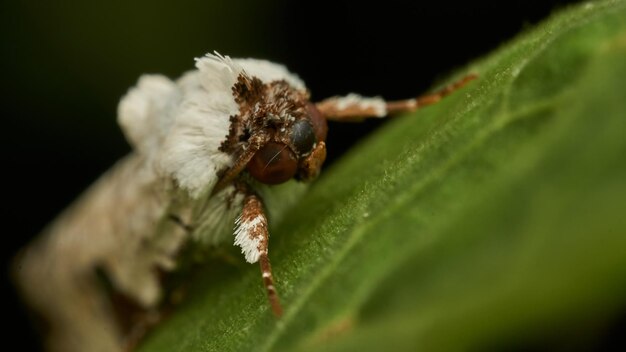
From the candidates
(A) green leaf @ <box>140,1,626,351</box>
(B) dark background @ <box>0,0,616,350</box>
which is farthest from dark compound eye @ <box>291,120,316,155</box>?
(B) dark background @ <box>0,0,616,350</box>

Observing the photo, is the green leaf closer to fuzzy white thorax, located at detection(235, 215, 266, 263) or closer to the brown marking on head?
fuzzy white thorax, located at detection(235, 215, 266, 263)

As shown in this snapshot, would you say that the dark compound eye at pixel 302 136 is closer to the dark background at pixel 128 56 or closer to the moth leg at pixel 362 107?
the moth leg at pixel 362 107

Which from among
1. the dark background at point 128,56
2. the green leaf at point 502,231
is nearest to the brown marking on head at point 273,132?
the green leaf at point 502,231

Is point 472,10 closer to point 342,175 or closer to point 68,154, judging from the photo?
point 342,175

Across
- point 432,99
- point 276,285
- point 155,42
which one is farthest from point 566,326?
point 155,42

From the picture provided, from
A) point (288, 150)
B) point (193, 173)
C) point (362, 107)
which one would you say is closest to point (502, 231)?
point (288, 150)

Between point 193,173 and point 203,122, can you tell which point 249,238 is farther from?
point 203,122
